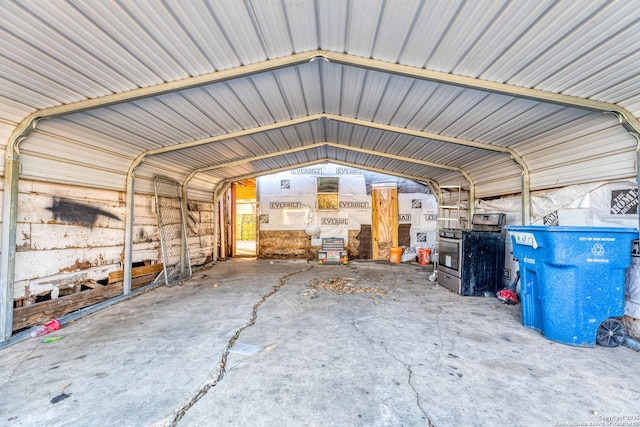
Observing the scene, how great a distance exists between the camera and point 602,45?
6.62ft

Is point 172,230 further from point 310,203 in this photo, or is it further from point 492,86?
point 492,86

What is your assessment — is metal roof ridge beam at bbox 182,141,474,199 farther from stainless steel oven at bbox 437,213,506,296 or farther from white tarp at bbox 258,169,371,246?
white tarp at bbox 258,169,371,246

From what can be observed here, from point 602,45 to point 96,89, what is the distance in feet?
15.2

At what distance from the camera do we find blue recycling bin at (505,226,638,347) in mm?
2557

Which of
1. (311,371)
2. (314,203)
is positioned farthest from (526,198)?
(314,203)

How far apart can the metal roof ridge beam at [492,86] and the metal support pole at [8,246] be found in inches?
143

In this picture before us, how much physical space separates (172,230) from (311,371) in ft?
17.6

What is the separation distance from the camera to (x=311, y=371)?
221 cm

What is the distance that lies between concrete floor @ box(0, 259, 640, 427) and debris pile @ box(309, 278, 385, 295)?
934mm

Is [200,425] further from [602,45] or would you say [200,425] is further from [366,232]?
[366,232]

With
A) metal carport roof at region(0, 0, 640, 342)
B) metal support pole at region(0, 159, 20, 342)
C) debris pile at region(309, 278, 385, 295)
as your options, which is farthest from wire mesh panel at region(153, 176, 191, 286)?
debris pile at region(309, 278, 385, 295)

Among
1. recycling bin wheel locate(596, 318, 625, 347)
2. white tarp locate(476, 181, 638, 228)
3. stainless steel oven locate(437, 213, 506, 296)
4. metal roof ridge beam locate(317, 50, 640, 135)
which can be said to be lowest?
recycling bin wheel locate(596, 318, 625, 347)

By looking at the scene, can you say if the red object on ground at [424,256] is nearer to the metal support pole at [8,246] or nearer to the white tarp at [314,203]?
the white tarp at [314,203]

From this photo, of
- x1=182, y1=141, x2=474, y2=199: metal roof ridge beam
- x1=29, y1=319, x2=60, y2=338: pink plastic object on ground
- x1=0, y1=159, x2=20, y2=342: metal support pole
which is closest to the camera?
x1=0, y1=159, x2=20, y2=342: metal support pole
